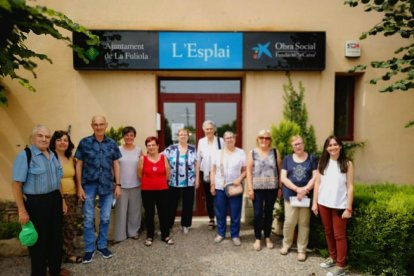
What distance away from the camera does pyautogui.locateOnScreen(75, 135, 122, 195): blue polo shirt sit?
413cm

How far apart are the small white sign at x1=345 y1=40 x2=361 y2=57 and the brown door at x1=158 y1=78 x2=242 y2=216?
2.22 meters

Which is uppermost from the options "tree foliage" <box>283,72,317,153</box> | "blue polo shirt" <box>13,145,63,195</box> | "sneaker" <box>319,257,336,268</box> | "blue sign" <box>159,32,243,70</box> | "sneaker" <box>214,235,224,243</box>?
"blue sign" <box>159,32,243,70</box>

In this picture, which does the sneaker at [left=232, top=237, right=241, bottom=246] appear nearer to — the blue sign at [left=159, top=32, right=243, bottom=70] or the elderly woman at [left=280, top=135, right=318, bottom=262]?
the elderly woman at [left=280, top=135, right=318, bottom=262]

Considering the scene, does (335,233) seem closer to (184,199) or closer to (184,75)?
(184,199)

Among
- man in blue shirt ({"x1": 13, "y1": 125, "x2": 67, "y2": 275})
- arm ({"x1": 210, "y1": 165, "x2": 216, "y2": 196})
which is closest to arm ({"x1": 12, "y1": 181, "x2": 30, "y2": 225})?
man in blue shirt ({"x1": 13, "y1": 125, "x2": 67, "y2": 275})

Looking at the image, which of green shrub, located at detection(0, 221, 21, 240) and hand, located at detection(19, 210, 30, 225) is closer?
hand, located at detection(19, 210, 30, 225)

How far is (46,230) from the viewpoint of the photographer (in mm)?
3439

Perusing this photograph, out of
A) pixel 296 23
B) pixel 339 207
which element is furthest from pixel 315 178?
pixel 296 23

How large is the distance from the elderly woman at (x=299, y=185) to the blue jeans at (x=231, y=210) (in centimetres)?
76

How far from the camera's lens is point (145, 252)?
14.7 ft

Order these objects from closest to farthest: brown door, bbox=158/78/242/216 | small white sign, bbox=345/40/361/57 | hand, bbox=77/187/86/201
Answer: hand, bbox=77/187/86/201
small white sign, bbox=345/40/361/57
brown door, bbox=158/78/242/216

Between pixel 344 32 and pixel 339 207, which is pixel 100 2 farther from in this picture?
pixel 339 207

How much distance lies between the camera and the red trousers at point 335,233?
391 cm

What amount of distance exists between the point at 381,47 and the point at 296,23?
180cm
